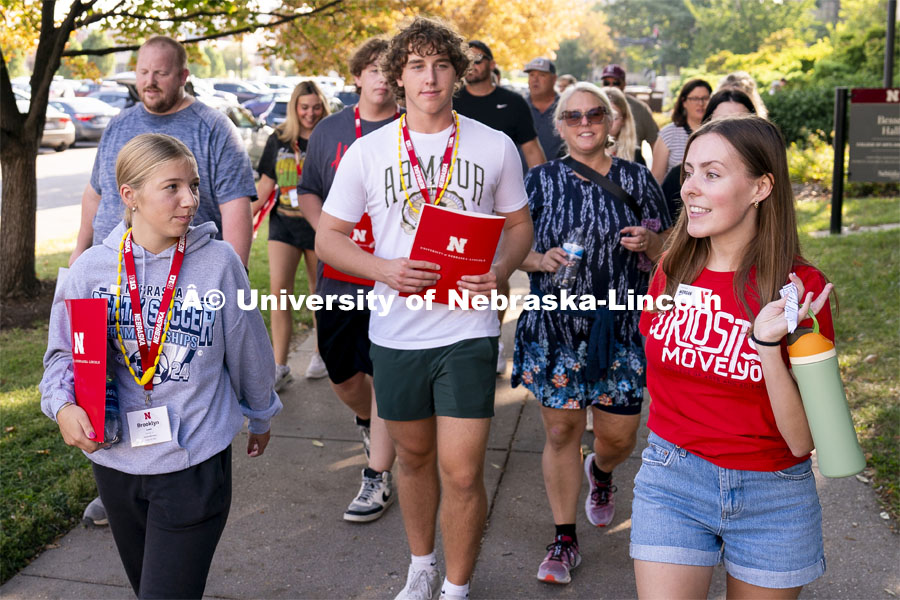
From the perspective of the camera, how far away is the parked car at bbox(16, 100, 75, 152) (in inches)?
1019

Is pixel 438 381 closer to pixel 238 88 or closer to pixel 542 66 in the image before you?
pixel 542 66

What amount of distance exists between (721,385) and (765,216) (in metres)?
0.50

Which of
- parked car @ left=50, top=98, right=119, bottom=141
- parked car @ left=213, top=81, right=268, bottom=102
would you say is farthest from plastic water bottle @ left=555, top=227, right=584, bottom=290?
parked car @ left=213, top=81, right=268, bottom=102

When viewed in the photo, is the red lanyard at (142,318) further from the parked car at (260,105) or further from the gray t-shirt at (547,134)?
the parked car at (260,105)

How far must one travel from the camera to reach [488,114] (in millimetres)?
6645

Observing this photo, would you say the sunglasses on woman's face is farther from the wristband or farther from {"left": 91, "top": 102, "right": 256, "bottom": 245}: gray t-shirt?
the wristband

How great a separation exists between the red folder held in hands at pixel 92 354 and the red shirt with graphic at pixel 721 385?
164cm

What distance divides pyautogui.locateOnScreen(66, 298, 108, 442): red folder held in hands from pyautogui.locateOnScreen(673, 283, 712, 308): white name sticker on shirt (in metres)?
1.69

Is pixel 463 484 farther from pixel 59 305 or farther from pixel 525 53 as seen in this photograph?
pixel 525 53

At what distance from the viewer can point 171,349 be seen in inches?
116

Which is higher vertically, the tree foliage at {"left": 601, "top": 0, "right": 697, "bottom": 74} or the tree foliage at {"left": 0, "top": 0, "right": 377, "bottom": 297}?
the tree foliage at {"left": 601, "top": 0, "right": 697, "bottom": 74}

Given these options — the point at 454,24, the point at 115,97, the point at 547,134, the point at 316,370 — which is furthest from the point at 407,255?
the point at 115,97

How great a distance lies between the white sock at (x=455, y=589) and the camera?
12.5 ft

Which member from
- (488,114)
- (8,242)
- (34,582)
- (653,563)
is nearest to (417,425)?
(653,563)
